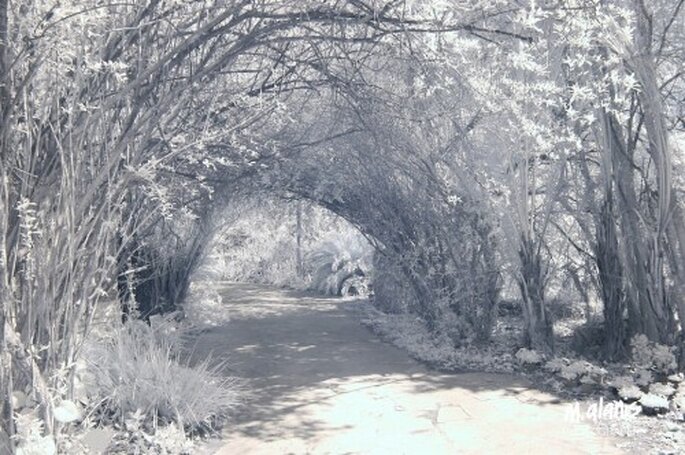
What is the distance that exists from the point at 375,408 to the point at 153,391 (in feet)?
6.27

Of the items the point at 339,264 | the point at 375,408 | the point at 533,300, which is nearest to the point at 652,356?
the point at 533,300

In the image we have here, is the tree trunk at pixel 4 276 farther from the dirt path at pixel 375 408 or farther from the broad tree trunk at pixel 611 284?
A: the broad tree trunk at pixel 611 284

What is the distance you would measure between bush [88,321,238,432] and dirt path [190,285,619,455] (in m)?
0.23

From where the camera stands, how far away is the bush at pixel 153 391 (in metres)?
5.69

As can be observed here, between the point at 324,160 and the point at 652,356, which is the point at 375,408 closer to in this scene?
the point at 652,356

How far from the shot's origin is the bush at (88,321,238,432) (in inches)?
224

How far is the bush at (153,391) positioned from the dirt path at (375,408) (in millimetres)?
235

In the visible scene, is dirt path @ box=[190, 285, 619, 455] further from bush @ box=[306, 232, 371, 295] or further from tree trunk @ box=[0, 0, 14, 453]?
bush @ box=[306, 232, 371, 295]

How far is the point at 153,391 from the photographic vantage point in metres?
5.77

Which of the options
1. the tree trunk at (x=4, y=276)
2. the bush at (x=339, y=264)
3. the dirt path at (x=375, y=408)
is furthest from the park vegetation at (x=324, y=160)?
the bush at (x=339, y=264)

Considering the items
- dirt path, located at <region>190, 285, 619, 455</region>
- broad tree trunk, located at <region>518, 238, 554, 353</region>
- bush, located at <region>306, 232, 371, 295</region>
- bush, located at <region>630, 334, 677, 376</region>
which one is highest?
bush, located at <region>306, 232, 371, 295</region>

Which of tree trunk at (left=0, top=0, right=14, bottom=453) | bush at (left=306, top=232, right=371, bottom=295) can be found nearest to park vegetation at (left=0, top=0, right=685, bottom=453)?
tree trunk at (left=0, top=0, right=14, bottom=453)

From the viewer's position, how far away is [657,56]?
7.56 m

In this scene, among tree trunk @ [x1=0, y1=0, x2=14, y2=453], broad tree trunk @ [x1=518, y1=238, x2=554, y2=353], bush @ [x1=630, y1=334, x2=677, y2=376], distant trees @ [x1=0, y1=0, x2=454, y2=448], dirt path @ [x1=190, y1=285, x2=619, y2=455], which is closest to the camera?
tree trunk @ [x1=0, y1=0, x2=14, y2=453]
